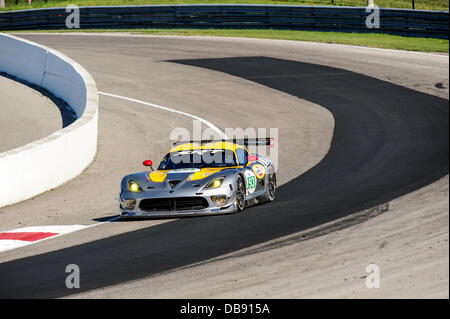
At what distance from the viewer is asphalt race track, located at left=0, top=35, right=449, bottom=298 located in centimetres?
1088

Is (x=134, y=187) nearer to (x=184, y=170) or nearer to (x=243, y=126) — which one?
(x=184, y=170)

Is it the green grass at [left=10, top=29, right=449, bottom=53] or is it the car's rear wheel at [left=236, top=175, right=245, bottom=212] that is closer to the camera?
the car's rear wheel at [left=236, top=175, right=245, bottom=212]

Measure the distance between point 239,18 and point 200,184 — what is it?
98.1 ft

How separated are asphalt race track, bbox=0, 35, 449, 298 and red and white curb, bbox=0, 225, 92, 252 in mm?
396

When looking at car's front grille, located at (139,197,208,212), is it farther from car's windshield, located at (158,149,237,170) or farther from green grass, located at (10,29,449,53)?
green grass, located at (10,29,449,53)

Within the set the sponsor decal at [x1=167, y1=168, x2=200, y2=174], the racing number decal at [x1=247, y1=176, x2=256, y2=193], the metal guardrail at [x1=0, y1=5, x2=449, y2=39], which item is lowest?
the racing number decal at [x1=247, y1=176, x2=256, y2=193]

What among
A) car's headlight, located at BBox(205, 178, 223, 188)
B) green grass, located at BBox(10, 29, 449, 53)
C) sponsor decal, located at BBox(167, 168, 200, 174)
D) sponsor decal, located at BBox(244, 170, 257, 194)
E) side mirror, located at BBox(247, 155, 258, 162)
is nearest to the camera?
car's headlight, located at BBox(205, 178, 223, 188)

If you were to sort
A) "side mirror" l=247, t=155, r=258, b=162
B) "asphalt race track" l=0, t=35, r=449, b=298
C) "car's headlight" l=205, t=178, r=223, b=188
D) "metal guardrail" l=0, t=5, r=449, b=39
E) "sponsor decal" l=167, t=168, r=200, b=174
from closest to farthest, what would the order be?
1. "asphalt race track" l=0, t=35, r=449, b=298
2. "car's headlight" l=205, t=178, r=223, b=188
3. "sponsor decal" l=167, t=168, r=200, b=174
4. "side mirror" l=247, t=155, r=258, b=162
5. "metal guardrail" l=0, t=5, r=449, b=39

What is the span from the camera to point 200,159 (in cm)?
1462

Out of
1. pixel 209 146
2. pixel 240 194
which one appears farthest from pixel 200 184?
pixel 209 146

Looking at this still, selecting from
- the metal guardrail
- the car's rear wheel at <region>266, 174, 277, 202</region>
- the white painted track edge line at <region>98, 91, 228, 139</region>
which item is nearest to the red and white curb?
the car's rear wheel at <region>266, 174, 277, 202</region>

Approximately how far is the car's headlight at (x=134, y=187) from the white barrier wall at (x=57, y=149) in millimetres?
2884

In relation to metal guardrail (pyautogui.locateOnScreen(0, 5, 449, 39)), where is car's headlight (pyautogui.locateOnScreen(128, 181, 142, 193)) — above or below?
below
